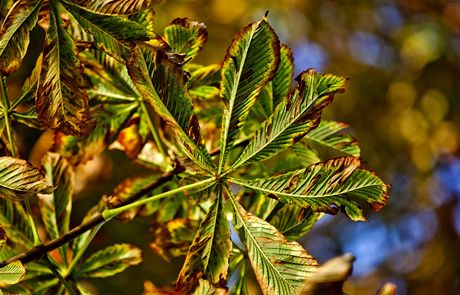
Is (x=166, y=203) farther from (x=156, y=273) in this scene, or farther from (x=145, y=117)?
(x=156, y=273)

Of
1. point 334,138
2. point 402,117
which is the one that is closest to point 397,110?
point 402,117

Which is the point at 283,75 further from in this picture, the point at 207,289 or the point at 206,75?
the point at 207,289

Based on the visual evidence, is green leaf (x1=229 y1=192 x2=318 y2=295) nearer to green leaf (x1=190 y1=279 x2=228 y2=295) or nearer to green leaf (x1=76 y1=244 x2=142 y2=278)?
green leaf (x1=190 y1=279 x2=228 y2=295)

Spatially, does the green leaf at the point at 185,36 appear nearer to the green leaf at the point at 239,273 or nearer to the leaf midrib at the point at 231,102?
the leaf midrib at the point at 231,102

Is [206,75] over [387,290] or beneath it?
over

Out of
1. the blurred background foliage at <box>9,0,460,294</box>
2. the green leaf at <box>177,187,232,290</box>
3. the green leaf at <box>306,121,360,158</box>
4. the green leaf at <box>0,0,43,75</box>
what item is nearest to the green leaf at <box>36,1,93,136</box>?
the green leaf at <box>0,0,43,75</box>
